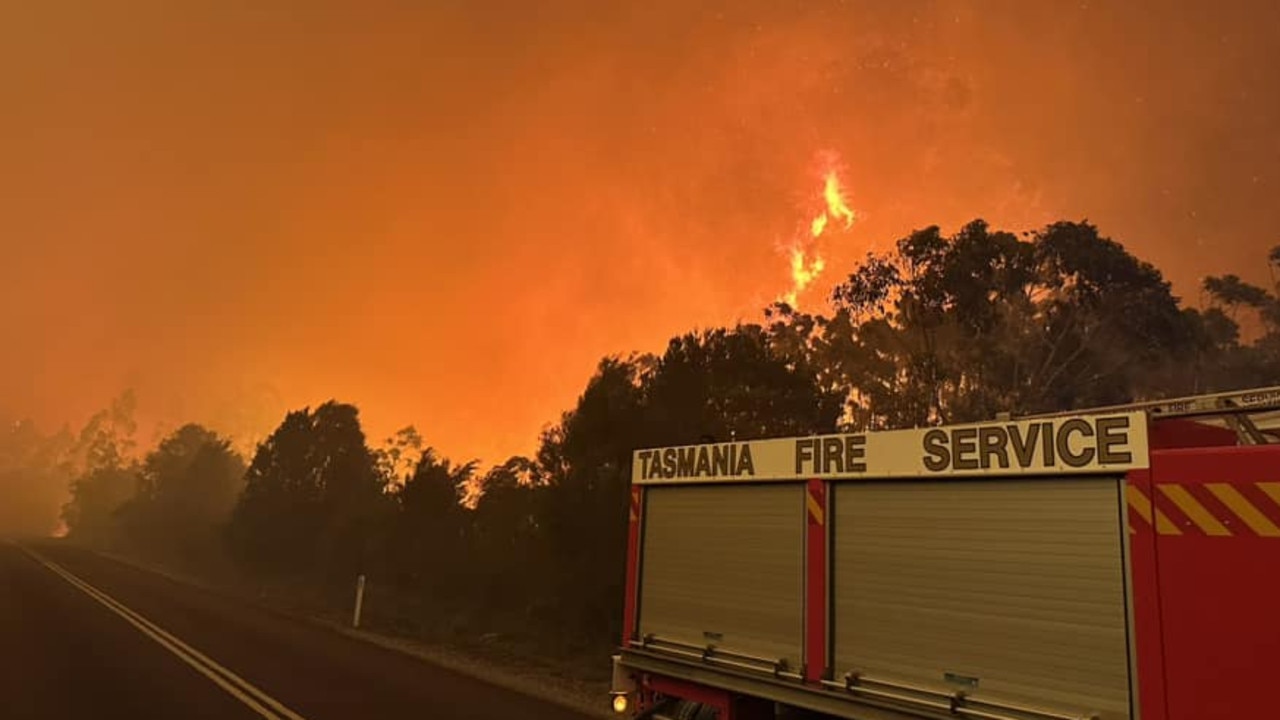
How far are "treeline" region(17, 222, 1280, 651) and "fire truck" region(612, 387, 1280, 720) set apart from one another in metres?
13.2

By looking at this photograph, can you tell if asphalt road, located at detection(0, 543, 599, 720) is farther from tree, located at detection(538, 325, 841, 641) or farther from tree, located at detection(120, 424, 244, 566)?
tree, located at detection(120, 424, 244, 566)

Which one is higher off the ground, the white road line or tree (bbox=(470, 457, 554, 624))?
tree (bbox=(470, 457, 554, 624))

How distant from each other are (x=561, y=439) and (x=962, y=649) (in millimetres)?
20421

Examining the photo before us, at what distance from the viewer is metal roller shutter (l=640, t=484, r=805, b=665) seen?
555 centimetres

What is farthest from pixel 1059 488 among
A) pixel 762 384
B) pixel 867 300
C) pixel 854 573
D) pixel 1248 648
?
pixel 867 300

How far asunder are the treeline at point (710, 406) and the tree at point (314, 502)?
143 millimetres

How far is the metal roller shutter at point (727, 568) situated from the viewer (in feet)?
18.2

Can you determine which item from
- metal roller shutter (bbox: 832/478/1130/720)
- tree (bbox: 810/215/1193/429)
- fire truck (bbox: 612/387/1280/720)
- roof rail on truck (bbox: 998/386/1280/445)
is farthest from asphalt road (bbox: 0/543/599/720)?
tree (bbox: 810/215/1193/429)

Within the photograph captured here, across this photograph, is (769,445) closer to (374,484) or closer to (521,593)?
(521,593)

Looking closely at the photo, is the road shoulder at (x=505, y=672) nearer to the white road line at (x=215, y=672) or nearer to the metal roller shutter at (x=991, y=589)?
the white road line at (x=215, y=672)

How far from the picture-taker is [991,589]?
4363 millimetres

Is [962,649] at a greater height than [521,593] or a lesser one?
greater

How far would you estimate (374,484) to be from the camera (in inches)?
1649

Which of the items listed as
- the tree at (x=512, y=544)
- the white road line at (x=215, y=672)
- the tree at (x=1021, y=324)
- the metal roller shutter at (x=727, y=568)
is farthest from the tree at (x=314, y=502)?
the metal roller shutter at (x=727, y=568)
